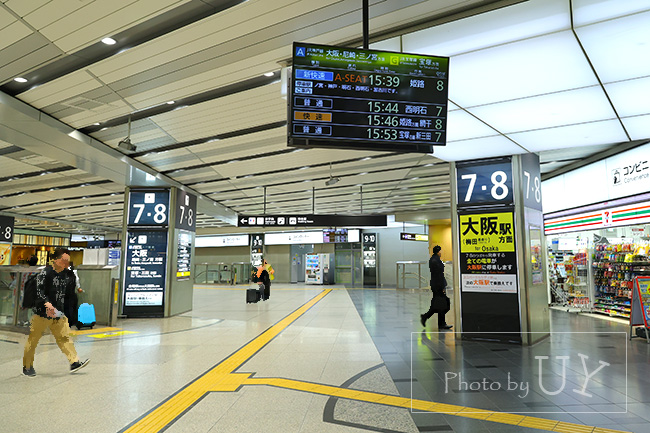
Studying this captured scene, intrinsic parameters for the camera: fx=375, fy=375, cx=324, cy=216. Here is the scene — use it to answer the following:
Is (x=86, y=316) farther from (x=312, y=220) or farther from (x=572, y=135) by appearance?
(x=572, y=135)

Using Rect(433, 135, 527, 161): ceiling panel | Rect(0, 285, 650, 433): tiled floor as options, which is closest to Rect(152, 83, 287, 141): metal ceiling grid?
Rect(433, 135, 527, 161): ceiling panel

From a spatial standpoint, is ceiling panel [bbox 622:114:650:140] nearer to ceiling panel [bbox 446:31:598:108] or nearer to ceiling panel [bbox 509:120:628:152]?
ceiling panel [bbox 509:120:628:152]

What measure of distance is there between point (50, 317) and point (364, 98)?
4008 mm

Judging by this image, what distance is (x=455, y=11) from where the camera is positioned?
3121 millimetres

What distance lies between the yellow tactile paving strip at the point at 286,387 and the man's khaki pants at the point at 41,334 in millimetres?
1583

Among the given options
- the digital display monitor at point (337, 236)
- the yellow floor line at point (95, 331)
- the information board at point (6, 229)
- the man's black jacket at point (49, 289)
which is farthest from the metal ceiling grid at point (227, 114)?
the information board at point (6, 229)

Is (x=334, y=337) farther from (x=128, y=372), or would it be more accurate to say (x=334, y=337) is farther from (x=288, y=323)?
(x=128, y=372)

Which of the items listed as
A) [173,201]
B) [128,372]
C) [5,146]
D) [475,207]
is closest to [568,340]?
[475,207]

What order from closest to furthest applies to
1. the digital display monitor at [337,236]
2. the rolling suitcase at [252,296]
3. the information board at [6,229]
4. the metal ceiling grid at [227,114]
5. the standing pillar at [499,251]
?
the metal ceiling grid at [227,114] → the standing pillar at [499,251] → the rolling suitcase at [252,296] → the digital display monitor at [337,236] → the information board at [6,229]

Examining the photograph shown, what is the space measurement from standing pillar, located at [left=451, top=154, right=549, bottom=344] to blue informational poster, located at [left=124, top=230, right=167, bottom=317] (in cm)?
641

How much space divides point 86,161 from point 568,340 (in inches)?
345

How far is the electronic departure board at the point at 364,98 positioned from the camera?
303cm

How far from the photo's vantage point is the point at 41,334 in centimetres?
405

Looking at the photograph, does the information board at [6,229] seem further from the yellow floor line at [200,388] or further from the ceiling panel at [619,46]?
the ceiling panel at [619,46]
